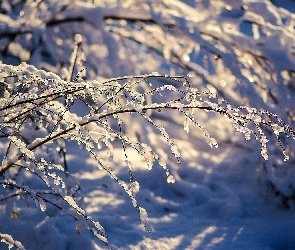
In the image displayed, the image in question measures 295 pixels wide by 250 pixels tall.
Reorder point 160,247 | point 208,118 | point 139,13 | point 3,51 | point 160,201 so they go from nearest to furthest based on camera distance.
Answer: point 160,247 → point 139,13 → point 3,51 → point 160,201 → point 208,118

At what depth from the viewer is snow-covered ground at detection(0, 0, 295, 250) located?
2.73 meters

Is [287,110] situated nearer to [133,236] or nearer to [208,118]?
[208,118]

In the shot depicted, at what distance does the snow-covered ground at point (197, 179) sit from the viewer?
8.97 ft

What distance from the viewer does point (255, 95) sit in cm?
323

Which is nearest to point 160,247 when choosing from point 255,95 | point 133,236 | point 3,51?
point 133,236

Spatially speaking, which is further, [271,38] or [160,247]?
[271,38]

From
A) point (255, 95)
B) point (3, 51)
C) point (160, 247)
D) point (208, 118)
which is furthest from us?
point (208, 118)

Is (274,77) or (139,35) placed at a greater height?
(139,35)

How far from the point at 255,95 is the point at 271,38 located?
0.51 meters

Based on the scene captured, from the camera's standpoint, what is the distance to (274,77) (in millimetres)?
3320

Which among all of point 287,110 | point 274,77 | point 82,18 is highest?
point 82,18

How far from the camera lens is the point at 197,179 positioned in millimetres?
3977

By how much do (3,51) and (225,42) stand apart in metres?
1.88

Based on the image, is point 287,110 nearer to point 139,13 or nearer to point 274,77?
point 274,77
